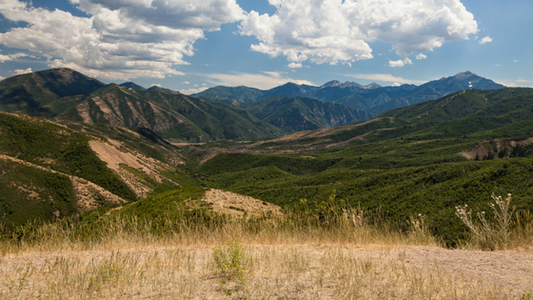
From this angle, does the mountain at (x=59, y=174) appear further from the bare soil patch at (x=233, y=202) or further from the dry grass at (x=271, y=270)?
the dry grass at (x=271, y=270)

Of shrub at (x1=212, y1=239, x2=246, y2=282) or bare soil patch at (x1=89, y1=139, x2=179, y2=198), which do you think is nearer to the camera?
shrub at (x1=212, y1=239, x2=246, y2=282)

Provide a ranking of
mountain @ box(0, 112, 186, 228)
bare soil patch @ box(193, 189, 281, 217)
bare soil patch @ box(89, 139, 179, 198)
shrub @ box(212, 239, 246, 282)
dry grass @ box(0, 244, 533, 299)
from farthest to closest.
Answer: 1. bare soil patch @ box(89, 139, 179, 198)
2. mountain @ box(0, 112, 186, 228)
3. bare soil patch @ box(193, 189, 281, 217)
4. shrub @ box(212, 239, 246, 282)
5. dry grass @ box(0, 244, 533, 299)

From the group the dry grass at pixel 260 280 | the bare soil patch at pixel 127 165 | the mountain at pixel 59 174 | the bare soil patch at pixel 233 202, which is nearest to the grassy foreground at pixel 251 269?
the dry grass at pixel 260 280

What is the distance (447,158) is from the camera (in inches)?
5098

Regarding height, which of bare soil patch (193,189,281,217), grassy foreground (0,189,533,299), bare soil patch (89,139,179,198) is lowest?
bare soil patch (89,139,179,198)

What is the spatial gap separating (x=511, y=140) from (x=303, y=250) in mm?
194008

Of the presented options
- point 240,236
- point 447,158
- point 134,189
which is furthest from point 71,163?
point 447,158

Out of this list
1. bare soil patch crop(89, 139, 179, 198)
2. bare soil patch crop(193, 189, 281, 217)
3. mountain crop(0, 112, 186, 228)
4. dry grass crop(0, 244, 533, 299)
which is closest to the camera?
dry grass crop(0, 244, 533, 299)

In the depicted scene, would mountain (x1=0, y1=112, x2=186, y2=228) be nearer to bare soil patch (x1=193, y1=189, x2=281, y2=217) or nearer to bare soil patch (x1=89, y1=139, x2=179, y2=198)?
bare soil patch (x1=89, y1=139, x2=179, y2=198)

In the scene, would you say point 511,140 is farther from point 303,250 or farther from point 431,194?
point 303,250

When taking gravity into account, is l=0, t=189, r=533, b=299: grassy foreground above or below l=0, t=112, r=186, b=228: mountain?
above

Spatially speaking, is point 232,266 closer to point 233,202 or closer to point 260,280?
point 260,280

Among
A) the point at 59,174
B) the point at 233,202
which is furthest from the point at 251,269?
the point at 59,174

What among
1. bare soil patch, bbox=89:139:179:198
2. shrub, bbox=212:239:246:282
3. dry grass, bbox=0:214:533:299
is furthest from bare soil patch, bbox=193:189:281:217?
bare soil patch, bbox=89:139:179:198
